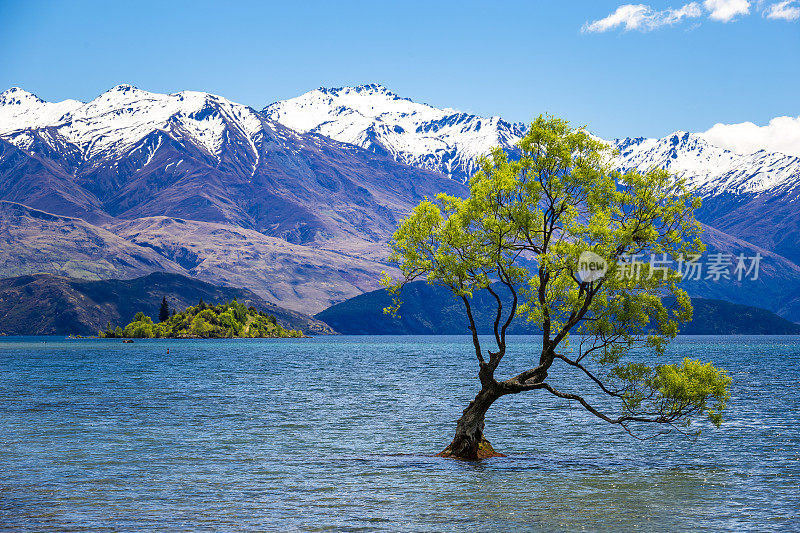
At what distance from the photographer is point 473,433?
172 ft

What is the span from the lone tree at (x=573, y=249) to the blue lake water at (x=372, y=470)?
5753 millimetres

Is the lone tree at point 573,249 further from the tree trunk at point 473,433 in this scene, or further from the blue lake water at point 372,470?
the blue lake water at point 372,470

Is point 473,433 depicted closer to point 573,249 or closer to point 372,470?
point 372,470

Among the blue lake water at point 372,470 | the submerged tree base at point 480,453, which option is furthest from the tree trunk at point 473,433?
the blue lake water at point 372,470

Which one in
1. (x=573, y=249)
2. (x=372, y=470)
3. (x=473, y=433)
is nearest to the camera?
(x=573, y=249)

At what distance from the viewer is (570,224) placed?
159ft

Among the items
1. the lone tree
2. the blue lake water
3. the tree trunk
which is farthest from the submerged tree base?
the lone tree

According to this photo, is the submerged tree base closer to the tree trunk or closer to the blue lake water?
the tree trunk

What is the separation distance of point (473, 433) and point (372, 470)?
24.0 ft

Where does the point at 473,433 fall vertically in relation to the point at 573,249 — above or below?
below

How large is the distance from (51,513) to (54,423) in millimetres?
40209

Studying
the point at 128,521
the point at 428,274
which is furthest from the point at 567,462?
the point at 128,521

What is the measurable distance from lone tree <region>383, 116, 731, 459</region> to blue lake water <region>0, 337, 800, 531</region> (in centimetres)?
575

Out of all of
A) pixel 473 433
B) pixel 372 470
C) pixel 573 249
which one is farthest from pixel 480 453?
pixel 573 249
